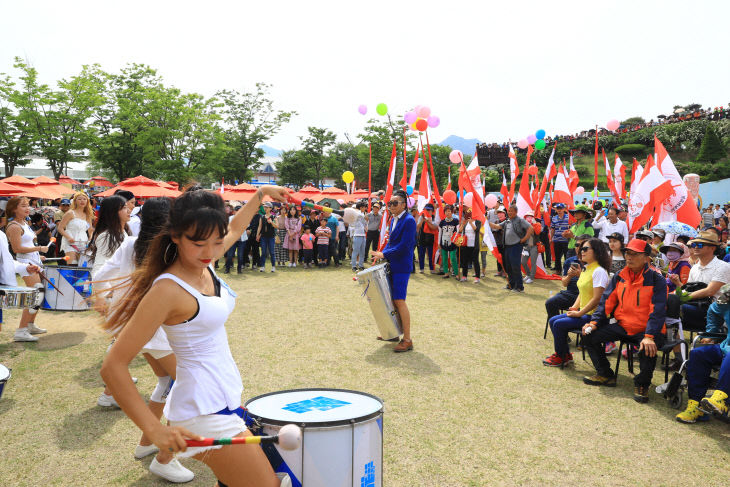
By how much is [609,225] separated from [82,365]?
34.8 feet

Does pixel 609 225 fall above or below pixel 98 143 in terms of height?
below

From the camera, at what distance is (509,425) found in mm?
4641

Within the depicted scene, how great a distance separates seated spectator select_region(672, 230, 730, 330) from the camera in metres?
6.09

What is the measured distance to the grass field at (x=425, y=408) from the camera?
3.83 meters

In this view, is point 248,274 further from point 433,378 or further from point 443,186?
point 443,186

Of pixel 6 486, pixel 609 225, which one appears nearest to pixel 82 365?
pixel 6 486

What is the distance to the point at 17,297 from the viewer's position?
5355 mm

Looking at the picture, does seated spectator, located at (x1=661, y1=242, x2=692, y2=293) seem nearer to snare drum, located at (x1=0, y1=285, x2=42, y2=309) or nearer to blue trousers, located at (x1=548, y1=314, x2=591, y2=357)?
blue trousers, located at (x1=548, y1=314, x2=591, y2=357)

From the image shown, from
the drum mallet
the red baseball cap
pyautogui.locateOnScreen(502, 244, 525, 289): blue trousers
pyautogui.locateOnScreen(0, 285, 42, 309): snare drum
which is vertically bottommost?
pyautogui.locateOnScreen(502, 244, 525, 289): blue trousers

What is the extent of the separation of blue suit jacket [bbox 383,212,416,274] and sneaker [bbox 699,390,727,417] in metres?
3.46

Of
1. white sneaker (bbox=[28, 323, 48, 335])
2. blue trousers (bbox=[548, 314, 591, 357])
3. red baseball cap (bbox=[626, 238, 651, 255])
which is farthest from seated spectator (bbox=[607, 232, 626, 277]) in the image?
white sneaker (bbox=[28, 323, 48, 335])

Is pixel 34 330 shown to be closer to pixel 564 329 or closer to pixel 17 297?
pixel 17 297

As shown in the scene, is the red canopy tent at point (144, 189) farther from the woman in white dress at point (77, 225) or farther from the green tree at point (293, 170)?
the green tree at point (293, 170)

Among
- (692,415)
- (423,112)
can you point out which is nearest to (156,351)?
(692,415)
